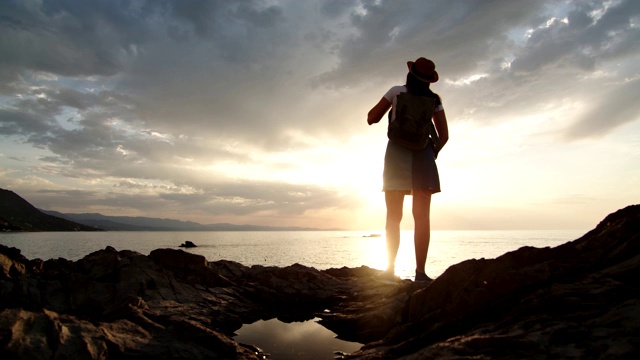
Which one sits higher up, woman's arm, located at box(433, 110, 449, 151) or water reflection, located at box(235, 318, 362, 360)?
woman's arm, located at box(433, 110, 449, 151)

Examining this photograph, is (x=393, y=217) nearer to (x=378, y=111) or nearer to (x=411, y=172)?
(x=411, y=172)

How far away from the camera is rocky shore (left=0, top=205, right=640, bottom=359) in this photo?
278cm

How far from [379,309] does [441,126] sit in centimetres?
388

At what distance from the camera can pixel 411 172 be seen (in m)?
7.00

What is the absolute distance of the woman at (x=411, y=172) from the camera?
6934 millimetres

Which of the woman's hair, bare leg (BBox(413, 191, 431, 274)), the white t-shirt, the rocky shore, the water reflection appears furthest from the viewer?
the woman's hair

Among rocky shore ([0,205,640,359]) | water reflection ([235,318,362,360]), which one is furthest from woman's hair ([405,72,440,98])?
water reflection ([235,318,362,360])

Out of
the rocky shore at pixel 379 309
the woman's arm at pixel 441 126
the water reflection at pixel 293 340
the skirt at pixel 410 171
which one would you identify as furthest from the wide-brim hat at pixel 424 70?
the water reflection at pixel 293 340

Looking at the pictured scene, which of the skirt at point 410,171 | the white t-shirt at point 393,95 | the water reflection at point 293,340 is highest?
the white t-shirt at point 393,95

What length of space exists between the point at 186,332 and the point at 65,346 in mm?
1243

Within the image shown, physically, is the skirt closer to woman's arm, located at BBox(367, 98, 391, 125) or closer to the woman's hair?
woman's arm, located at BBox(367, 98, 391, 125)

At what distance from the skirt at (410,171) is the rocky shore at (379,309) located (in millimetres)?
1857

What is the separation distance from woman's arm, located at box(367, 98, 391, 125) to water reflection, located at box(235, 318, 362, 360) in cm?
402

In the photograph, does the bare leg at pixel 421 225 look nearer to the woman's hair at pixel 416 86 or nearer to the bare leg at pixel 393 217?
the bare leg at pixel 393 217
